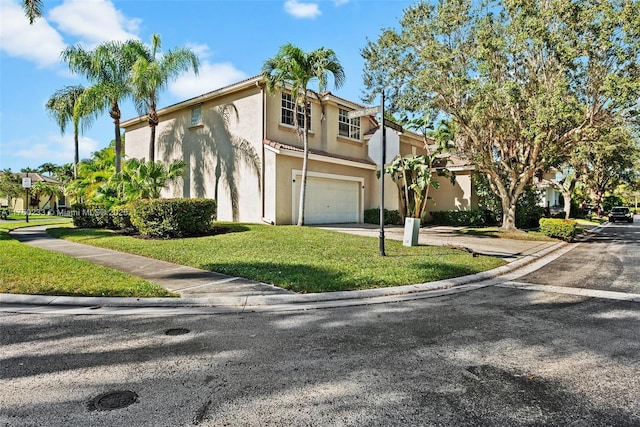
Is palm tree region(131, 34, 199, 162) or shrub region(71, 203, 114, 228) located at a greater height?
palm tree region(131, 34, 199, 162)

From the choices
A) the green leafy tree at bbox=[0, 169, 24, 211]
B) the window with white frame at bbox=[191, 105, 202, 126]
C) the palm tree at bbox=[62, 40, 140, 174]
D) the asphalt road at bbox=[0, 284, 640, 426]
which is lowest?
the asphalt road at bbox=[0, 284, 640, 426]

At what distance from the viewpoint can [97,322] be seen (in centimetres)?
479

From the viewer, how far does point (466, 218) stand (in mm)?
22844

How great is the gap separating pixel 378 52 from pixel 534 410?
56.2 feet

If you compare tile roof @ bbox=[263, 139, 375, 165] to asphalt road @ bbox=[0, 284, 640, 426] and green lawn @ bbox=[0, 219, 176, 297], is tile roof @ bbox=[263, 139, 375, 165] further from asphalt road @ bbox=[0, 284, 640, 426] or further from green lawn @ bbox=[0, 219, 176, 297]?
asphalt road @ bbox=[0, 284, 640, 426]

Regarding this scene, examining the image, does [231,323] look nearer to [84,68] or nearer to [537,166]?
[537,166]

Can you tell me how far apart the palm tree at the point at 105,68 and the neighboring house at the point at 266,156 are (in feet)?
10.2

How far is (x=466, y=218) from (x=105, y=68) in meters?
21.2

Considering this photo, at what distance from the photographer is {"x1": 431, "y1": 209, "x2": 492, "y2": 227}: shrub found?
2262 cm

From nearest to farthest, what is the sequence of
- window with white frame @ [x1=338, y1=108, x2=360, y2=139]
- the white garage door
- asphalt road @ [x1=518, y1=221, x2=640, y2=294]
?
1. asphalt road @ [x1=518, y1=221, x2=640, y2=294]
2. the white garage door
3. window with white frame @ [x1=338, y1=108, x2=360, y2=139]

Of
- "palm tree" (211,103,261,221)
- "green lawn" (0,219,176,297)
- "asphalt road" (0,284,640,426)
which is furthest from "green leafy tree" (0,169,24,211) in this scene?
"asphalt road" (0,284,640,426)

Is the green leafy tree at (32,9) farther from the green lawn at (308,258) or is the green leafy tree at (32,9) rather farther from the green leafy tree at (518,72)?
the green leafy tree at (518,72)

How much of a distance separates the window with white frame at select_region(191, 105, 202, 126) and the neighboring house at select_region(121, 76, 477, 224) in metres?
0.05

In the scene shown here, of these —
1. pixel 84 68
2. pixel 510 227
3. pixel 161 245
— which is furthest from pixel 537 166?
pixel 84 68
